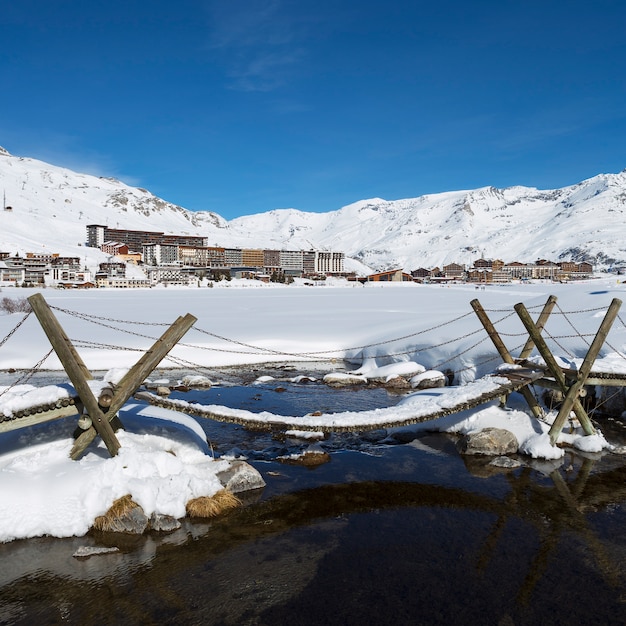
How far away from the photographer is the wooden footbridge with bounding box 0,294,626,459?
30.8ft

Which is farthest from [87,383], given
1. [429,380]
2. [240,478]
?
[429,380]

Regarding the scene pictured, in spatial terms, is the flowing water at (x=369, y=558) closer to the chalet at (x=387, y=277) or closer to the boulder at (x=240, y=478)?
the boulder at (x=240, y=478)

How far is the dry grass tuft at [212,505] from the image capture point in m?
9.55

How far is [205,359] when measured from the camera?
2694 cm

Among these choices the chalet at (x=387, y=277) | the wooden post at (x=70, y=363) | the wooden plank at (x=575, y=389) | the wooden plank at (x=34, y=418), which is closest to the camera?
the wooden plank at (x=34, y=418)

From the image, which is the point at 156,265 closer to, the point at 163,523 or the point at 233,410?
the point at 233,410

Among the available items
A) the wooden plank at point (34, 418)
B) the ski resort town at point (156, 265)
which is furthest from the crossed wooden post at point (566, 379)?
the ski resort town at point (156, 265)

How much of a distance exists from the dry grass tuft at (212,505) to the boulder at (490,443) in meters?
6.79

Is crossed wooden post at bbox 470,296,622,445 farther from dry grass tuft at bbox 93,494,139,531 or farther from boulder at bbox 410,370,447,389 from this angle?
dry grass tuft at bbox 93,494,139,531

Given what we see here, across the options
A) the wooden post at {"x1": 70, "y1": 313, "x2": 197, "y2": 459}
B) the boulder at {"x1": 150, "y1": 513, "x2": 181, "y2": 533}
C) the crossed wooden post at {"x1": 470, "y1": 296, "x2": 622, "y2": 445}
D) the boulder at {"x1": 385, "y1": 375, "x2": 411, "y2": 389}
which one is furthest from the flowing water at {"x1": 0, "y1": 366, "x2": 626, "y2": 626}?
the boulder at {"x1": 385, "y1": 375, "x2": 411, "y2": 389}

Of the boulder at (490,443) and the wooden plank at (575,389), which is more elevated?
the wooden plank at (575,389)

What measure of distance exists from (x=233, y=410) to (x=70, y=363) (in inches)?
152

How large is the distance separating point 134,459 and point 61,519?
5.32 feet

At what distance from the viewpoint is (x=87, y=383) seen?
9766 mm
